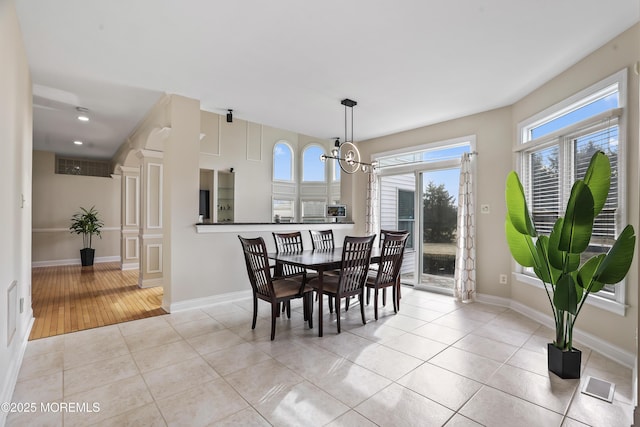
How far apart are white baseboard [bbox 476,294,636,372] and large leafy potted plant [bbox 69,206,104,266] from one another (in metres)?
8.62

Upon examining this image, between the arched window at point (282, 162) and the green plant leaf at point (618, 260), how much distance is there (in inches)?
276

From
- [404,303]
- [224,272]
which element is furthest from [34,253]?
[404,303]

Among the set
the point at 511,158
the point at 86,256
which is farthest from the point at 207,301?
the point at 86,256

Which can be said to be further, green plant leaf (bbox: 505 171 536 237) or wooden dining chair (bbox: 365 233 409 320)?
wooden dining chair (bbox: 365 233 409 320)

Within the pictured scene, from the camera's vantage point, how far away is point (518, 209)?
268 cm

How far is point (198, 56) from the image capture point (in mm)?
3078

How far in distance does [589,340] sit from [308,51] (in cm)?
378

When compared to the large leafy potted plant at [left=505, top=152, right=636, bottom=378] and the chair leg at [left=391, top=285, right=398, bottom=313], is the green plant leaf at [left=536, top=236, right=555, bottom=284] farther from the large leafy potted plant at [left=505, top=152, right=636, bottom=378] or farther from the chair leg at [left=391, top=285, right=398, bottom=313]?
the chair leg at [left=391, top=285, right=398, bottom=313]

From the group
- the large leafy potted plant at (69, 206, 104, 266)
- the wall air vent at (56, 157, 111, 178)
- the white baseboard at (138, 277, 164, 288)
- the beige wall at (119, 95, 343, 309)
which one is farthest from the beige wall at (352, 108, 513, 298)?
the wall air vent at (56, 157, 111, 178)

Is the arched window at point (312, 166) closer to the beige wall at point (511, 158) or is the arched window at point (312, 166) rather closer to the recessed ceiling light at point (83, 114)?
the beige wall at point (511, 158)

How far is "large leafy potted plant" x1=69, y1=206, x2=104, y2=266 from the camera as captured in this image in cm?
748

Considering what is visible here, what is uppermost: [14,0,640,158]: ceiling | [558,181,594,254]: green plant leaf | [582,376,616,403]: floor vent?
[14,0,640,158]: ceiling

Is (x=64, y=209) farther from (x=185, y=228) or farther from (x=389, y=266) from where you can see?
(x=389, y=266)

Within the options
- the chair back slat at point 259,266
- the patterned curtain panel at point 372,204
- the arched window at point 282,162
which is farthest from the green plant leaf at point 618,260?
the arched window at point 282,162
